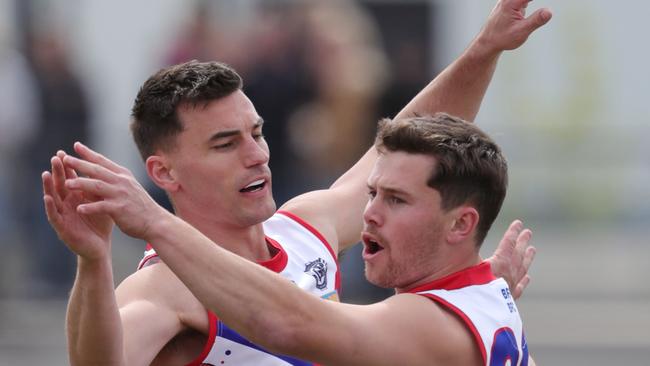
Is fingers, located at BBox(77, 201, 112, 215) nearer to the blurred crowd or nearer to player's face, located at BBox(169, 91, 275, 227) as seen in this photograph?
player's face, located at BBox(169, 91, 275, 227)

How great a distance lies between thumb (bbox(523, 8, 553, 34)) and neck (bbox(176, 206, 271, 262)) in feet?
4.33

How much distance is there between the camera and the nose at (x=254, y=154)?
223 inches

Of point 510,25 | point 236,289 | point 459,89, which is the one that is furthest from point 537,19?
point 236,289

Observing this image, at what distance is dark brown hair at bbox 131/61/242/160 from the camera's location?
5645mm

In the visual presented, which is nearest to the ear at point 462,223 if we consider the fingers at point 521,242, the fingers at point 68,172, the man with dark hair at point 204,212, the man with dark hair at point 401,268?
the man with dark hair at point 401,268

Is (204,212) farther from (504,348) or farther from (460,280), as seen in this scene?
(504,348)

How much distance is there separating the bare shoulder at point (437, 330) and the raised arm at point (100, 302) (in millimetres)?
837

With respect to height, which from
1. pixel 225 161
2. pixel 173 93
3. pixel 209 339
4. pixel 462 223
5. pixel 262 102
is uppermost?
pixel 173 93

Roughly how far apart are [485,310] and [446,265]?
210 millimetres

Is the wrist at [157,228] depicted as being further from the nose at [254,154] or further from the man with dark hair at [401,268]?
the nose at [254,154]

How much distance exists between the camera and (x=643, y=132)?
1525 centimetres

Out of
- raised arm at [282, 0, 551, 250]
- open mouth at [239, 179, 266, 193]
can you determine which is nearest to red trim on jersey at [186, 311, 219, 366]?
open mouth at [239, 179, 266, 193]

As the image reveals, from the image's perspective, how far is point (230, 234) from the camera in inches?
228

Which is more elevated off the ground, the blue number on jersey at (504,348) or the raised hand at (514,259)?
the raised hand at (514,259)
